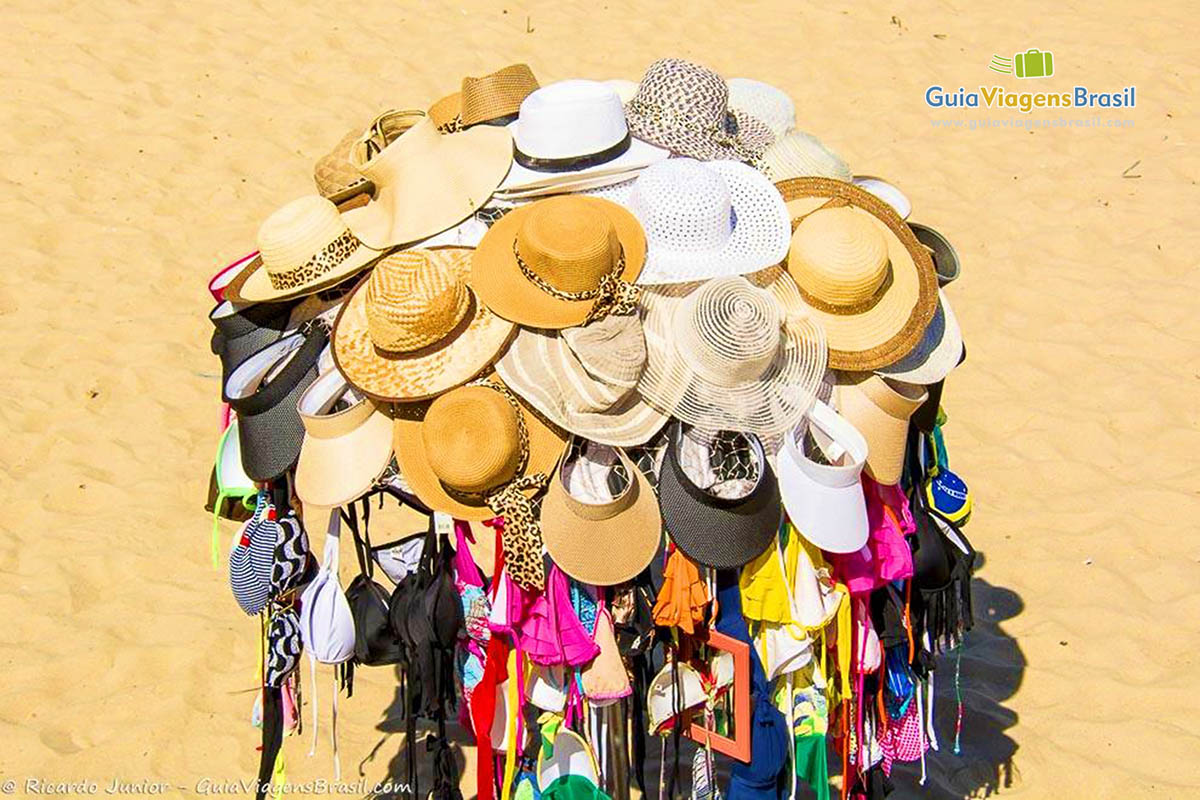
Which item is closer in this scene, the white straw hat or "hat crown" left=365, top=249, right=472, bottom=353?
"hat crown" left=365, top=249, right=472, bottom=353

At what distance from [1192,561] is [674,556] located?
2.79 meters

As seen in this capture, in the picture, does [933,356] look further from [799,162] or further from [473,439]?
[473,439]

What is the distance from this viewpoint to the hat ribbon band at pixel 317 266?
8.92 feet

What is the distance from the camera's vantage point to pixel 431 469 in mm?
2592

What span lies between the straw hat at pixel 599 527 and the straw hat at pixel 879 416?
46 cm

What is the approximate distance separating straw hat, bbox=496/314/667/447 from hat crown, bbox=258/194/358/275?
1.62 ft

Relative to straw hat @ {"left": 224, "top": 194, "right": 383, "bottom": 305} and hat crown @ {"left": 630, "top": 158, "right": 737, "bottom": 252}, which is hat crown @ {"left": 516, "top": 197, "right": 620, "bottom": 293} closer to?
hat crown @ {"left": 630, "top": 158, "right": 737, "bottom": 252}

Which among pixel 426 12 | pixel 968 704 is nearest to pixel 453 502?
pixel 968 704

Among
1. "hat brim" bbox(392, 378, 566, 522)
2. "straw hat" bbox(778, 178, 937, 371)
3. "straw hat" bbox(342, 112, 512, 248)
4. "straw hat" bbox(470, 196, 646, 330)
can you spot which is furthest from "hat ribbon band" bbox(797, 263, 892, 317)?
"straw hat" bbox(342, 112, 512, 248)

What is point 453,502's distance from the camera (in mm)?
2582

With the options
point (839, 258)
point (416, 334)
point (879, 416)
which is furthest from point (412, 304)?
point (879, 416)

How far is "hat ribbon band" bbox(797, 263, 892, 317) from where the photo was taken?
266 cm

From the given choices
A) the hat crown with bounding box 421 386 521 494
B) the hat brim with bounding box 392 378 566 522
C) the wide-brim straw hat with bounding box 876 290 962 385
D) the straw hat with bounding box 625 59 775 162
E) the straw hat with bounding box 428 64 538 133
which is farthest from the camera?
the straw hat with bounding box 428 64 538 133

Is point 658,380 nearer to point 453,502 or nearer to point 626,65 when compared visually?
point 453,502
